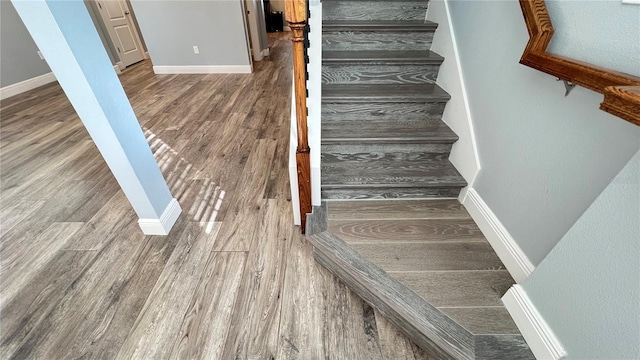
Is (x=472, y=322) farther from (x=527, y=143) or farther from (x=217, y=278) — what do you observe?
(x=217, y=278)

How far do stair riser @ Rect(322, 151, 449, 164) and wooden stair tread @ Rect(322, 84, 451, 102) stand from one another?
1.06 feet

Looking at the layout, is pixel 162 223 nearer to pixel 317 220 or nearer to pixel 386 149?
pixel 317 220

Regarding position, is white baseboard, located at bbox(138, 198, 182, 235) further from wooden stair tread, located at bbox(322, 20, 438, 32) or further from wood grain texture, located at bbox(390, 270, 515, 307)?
wooden stair tread, located at bbox(322, 20, 438, 32)

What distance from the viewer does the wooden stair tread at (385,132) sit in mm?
1605

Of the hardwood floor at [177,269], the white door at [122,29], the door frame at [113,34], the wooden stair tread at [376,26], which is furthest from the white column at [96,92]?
the white door at [122,29]

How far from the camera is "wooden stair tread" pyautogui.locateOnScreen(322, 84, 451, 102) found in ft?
5.49

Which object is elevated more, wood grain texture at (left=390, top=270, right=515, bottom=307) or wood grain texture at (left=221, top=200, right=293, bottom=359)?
wood grain texture at (left=390, top=270, right=515, bottom=307)

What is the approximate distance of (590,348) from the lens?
0.79 m

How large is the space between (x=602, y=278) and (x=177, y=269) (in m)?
1.76

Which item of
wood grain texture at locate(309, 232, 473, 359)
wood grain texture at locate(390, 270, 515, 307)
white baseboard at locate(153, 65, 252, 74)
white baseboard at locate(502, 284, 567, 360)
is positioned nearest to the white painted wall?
wood grain texture at locate(390, 270, 515, 307)

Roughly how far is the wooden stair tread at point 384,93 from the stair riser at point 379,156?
0.32 metres

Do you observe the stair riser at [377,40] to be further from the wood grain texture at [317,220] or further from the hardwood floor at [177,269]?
the wood grain texture at [317,220]

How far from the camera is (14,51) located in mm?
4004

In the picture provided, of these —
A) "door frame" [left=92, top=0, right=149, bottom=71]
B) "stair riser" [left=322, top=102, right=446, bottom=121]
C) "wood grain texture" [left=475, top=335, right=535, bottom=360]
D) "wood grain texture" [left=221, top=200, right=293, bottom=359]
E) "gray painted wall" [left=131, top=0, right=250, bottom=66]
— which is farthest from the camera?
"door frame" [left=92, top=0, right=149, bottom=71]
